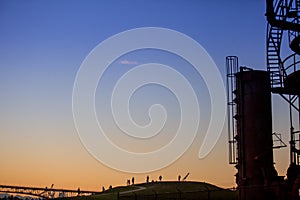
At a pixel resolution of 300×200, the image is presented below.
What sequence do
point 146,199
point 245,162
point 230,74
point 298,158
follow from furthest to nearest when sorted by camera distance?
point 146,199, point 230,74, point 245,162, point 298,158

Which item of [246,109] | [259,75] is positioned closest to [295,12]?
[259,75]

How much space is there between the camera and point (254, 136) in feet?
96.0

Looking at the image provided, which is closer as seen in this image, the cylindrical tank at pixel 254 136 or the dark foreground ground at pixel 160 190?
the cylindrical tank at pixel 254 136

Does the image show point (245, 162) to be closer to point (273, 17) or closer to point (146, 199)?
point (273, 17)

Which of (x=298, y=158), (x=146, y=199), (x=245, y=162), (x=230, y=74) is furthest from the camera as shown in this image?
(x=146, y=199)

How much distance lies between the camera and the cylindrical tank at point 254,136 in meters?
28.5

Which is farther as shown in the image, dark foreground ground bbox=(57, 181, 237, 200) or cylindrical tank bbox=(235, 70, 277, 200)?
dark foreground ground bbox=(57, 181, 237, 200)

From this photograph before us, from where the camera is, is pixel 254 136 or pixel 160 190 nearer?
pixel 254 136

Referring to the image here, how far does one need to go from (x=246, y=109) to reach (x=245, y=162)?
329 cm

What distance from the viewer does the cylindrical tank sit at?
28547mm

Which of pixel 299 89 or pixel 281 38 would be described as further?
pixel 281 38

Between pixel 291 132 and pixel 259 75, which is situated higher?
pixel 259 75

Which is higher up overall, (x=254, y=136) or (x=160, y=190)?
(x=254, y=136)

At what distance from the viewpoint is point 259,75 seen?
98.9 feet
